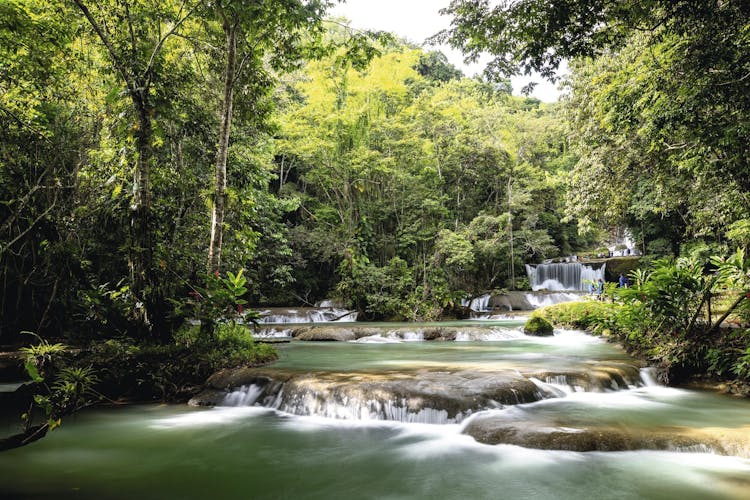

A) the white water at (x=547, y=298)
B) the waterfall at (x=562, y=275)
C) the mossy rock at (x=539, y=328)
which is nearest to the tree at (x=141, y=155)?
the mossy rock at (x=539, y=328)

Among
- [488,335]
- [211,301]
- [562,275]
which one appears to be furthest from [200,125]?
[562,275]

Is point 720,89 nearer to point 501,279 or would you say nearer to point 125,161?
point 125,161

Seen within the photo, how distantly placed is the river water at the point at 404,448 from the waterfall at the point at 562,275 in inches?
758

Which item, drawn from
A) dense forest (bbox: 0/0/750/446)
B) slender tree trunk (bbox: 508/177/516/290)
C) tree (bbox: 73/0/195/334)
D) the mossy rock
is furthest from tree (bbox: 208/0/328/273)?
slender tree trunk (bbox: 508/177/516/290)

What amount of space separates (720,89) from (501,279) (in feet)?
72.6

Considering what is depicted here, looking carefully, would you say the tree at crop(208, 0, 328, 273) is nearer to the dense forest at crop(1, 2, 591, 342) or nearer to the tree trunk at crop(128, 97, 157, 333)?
the dense forest at crop(1, 2, 591, 342)

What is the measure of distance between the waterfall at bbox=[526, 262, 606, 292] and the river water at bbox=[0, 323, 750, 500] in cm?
1926

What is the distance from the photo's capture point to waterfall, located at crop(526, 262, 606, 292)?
968 inches

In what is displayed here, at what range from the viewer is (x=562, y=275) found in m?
26.0

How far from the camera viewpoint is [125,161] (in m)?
6.86

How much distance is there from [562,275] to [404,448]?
2410 centimetres

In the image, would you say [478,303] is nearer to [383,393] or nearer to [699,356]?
[699,356]

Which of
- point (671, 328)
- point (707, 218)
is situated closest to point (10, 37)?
point (671, 328)

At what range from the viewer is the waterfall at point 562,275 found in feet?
80.7
